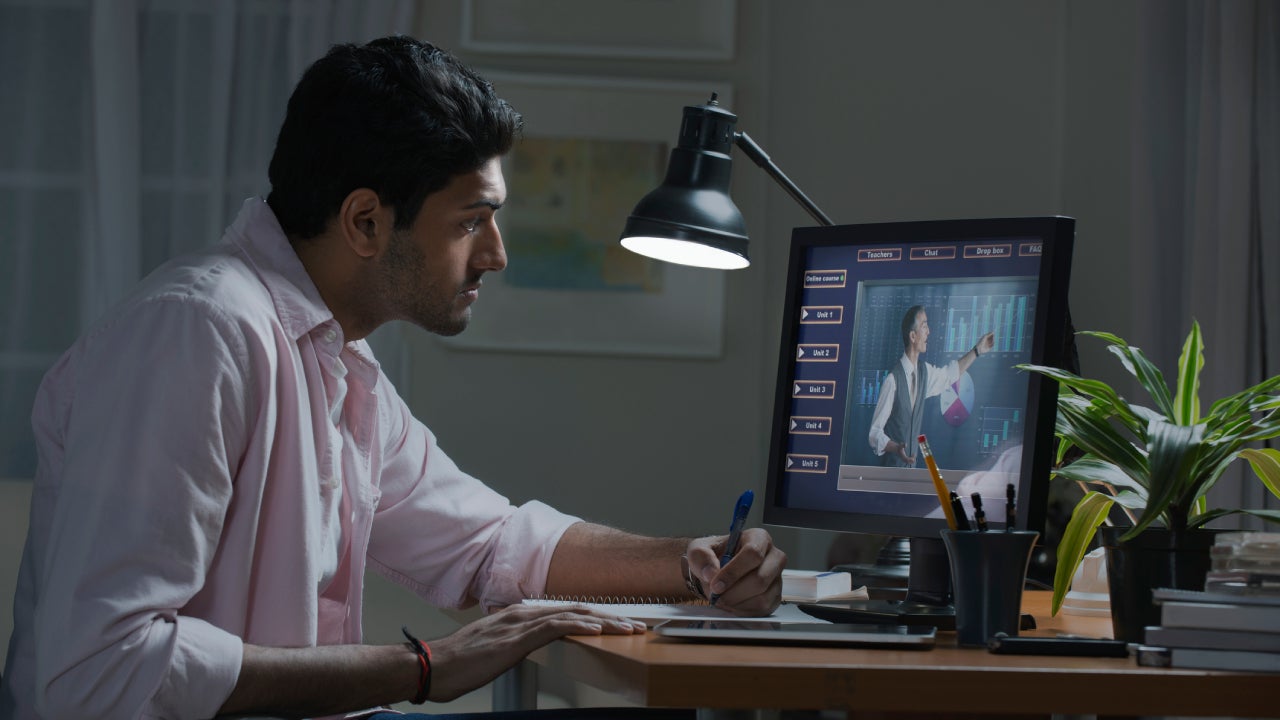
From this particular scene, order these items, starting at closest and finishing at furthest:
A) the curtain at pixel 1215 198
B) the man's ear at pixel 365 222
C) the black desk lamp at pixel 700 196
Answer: the man's ear at pixel 365 222
the black desk lamp at pixel 700 196
the curtain at pixel 1215 198

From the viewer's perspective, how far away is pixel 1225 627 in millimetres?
858

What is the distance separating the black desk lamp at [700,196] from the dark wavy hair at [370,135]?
34 centimetres

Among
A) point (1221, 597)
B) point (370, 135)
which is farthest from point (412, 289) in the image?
point (1221, 597)

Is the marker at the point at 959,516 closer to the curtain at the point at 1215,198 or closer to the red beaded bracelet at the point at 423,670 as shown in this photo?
the red beaded bracelet at the point at 423,670

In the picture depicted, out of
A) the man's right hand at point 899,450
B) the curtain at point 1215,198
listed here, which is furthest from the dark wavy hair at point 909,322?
the curtain at point 1215,198

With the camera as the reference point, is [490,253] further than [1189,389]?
Yes

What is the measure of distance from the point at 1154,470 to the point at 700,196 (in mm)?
773

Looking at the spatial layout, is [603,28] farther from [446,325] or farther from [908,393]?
[908,393]

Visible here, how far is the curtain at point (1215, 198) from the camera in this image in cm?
264

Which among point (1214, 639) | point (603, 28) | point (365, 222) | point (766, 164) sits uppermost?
point (603, 28)

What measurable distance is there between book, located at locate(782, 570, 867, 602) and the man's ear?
0.61 m

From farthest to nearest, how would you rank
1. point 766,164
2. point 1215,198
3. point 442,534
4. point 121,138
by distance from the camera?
point 121,138 < point 1215,198 < point 766,164 < point 442,534

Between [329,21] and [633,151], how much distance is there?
0.86 m

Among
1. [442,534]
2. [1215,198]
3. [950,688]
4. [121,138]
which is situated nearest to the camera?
[950,688]
